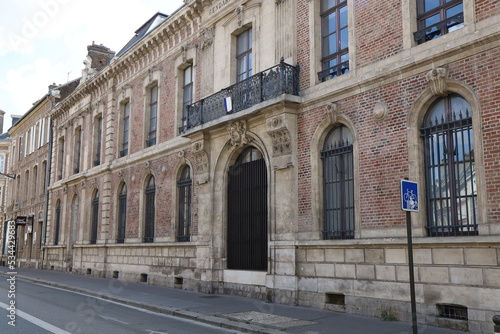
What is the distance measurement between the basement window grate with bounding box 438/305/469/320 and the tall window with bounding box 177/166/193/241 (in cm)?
1056

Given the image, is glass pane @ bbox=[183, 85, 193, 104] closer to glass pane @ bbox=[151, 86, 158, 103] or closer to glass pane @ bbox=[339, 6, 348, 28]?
glass pane @ bbox=[151, 86, 158, 103]

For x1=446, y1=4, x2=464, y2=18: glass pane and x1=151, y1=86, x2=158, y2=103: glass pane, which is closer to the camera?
x1=446, y1=4, x2=464, y2=18: glass pane

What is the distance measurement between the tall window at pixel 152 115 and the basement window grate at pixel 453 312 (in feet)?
48.5

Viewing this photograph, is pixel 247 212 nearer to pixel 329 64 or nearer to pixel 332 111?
pixel 332 111

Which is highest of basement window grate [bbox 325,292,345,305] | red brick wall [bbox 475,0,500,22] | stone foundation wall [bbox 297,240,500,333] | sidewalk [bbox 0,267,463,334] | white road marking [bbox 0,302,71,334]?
red brick wall [bbox 475,0,500,22]

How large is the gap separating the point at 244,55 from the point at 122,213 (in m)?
10.9

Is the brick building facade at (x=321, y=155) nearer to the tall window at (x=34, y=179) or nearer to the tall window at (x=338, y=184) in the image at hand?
the tall window at (x=338, y=184)

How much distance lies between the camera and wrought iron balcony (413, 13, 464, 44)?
10.5 metres

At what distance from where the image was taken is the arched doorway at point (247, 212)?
50.2 ft

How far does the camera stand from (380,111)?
1159 centimetres

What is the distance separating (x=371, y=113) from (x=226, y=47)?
7.21 metres

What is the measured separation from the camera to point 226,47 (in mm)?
17375

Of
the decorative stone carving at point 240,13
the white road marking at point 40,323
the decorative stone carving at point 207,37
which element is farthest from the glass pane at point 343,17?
the white road marking at point 40,323

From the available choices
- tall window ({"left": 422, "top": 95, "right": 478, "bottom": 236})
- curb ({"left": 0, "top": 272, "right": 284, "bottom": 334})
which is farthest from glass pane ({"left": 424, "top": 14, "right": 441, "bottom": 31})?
Answer: curb ({"left": 0, "top": 272, "right": 284, "bottom": 334})
